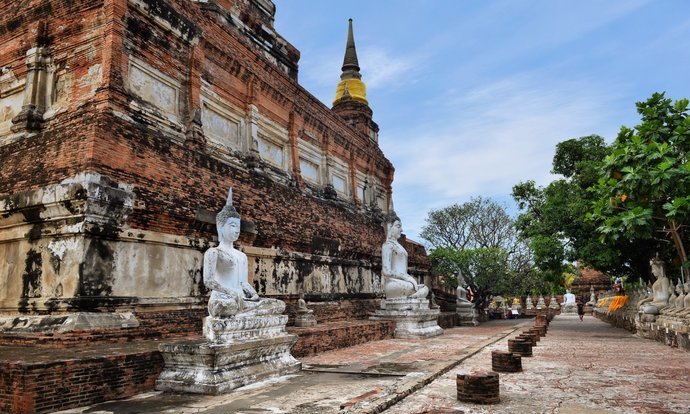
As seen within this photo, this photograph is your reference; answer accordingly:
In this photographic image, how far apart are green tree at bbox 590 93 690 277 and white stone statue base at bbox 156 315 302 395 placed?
9202 millimetres

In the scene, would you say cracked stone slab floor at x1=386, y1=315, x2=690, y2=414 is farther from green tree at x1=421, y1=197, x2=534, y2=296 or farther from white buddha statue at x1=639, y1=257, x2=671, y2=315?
green tree at x1=421, y1=197, x2=534, y2=296

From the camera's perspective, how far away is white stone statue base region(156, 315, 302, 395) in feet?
19.5

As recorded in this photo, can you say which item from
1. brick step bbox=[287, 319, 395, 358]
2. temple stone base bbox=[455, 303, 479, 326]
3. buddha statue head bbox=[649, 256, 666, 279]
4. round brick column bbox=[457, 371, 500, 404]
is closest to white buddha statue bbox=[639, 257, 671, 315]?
buddha statue head bbox=[649, 256, 666, 279]

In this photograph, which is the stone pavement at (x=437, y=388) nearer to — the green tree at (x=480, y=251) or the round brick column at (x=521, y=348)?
the round brick column at (x=521, y=348)

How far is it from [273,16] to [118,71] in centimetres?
997

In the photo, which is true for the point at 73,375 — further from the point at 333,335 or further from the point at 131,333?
the point at 333,335

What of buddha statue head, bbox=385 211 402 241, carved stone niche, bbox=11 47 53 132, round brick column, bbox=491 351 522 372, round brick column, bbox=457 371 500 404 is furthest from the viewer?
buddha statue head, bbox=385 211 402 241

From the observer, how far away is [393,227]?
1485 cm

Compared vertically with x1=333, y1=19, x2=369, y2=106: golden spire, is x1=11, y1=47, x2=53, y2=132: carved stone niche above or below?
below

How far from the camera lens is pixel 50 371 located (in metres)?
4.88

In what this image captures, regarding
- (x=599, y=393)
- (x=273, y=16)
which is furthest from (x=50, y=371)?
(x=273, y=16)

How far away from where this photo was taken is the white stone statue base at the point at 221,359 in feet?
19.5

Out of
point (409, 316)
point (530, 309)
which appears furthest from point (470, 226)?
point (409, 316)

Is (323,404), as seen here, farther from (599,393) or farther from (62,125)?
(62,125)
